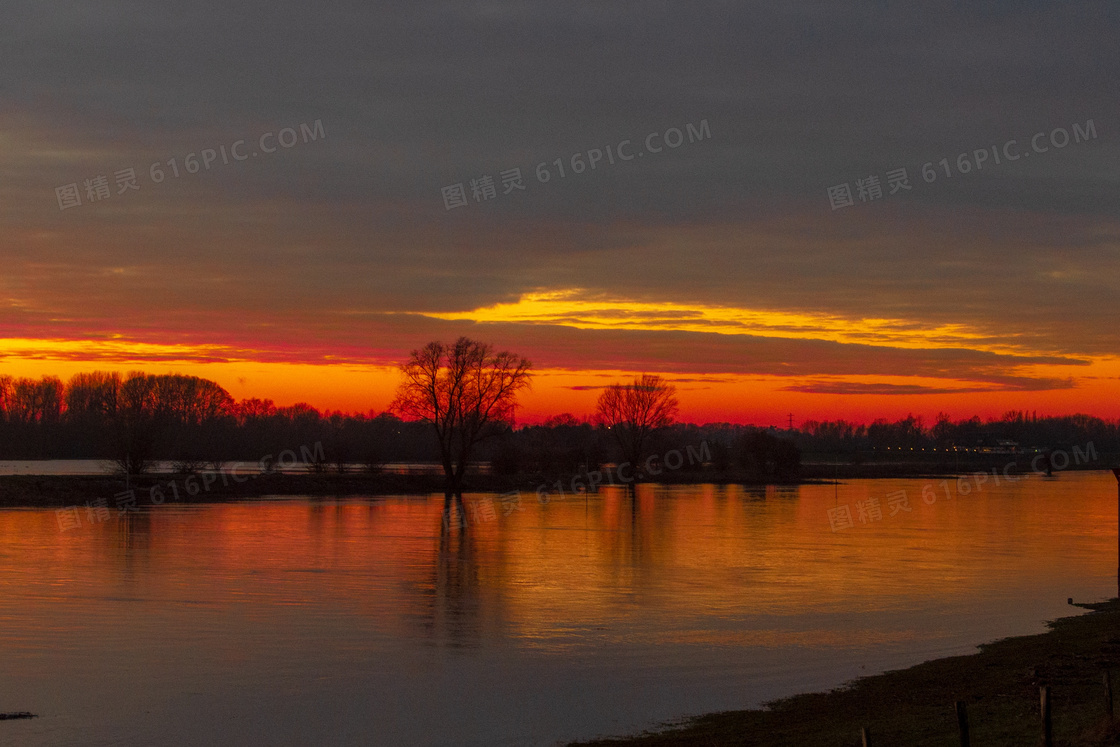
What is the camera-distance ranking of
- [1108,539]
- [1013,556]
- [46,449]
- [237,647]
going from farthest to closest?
[46,449], [1108,539], [1013,556], [237,647]

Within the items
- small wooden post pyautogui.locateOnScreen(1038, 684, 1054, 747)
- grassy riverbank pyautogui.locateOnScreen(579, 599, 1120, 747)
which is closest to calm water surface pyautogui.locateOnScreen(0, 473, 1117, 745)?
grassy riverbank pyautogui.locateOnScreen(579, 599, 1120, 747)

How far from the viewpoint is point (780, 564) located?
109 feet

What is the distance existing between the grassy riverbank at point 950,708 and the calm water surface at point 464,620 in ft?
2.92

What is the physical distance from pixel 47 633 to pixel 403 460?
513ft

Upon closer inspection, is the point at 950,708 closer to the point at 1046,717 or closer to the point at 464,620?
the point at 1046,717

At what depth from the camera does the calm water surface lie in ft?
47.2

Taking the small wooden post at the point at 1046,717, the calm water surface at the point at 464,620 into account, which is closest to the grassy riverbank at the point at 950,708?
the small wooden post at the point at 1046,717

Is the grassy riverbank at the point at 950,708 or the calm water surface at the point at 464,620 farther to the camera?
the calm water surface at the point at 464,620

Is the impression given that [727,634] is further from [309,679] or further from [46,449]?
[46,449]

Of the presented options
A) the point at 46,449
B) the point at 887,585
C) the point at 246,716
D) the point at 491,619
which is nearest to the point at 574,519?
the point at 887,585

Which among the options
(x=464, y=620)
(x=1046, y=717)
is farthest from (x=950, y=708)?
(x=464, y=620)

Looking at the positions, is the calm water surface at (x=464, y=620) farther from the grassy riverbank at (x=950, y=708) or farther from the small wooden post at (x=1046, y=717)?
the small wooden post at (x=1046, y=717)

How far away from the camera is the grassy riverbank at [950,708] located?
11.9 m

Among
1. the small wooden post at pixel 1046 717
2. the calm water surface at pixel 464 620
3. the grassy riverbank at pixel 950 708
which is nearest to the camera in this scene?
the small wooden post at pixel 1046 717
